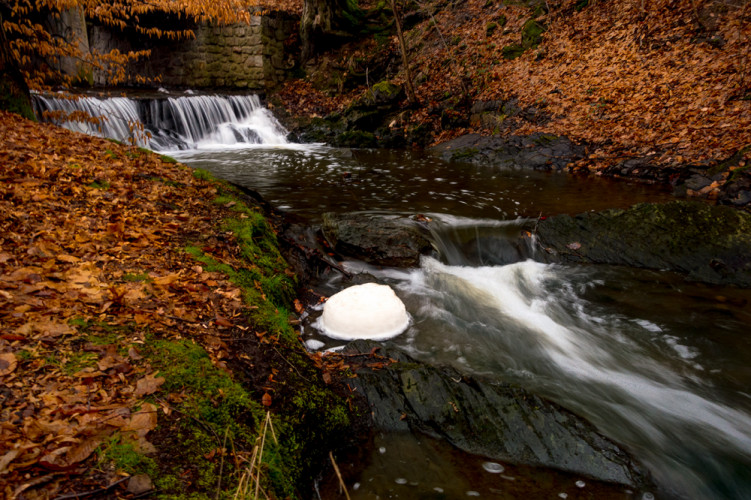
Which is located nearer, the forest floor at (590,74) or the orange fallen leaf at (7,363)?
the orange fallen leaf at (7,363)

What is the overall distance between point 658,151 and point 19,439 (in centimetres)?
1113

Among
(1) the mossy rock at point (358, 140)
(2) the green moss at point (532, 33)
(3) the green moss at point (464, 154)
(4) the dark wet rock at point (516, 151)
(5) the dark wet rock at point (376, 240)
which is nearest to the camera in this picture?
(5) the dark wet rock at point (376, 240)

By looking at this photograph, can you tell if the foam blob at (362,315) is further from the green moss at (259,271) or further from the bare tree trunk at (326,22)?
the bare tree trunk at (326,22)

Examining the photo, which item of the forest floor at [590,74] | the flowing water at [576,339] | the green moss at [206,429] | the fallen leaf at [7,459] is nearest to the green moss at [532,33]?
the forest floor at [590,74]

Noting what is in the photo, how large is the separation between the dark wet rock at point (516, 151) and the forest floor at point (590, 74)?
342 mm

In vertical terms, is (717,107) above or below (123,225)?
above

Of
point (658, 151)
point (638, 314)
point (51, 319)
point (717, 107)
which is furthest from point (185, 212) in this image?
point (717, 107)

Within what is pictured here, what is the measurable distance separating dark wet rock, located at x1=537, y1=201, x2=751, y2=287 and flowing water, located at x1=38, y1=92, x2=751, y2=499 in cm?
27

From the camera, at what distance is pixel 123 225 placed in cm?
367

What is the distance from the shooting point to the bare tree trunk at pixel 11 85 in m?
6.81

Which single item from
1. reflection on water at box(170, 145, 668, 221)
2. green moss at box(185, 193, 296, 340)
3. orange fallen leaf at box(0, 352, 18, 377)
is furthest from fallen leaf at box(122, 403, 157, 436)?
reflection on water at box(170, 145, 668, 221)

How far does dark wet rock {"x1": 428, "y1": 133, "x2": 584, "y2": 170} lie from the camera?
35.3 feet

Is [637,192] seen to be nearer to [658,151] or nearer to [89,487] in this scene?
[658,151]

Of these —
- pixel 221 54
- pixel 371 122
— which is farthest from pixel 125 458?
pixel 221 54
